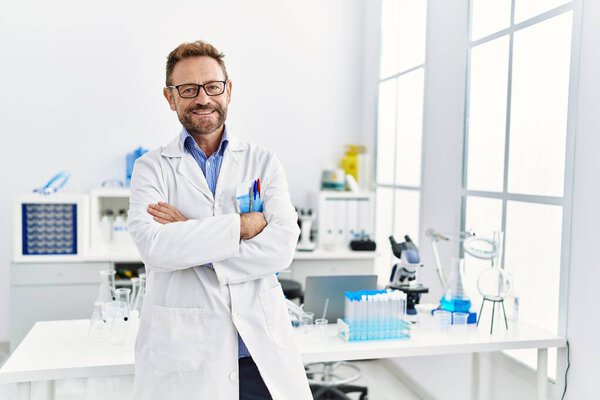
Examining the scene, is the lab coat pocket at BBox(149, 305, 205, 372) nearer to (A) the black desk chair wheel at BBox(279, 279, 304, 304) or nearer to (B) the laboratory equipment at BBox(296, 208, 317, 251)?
(A) the black desk chair wheel at BBox(279, 279, 304, 304)

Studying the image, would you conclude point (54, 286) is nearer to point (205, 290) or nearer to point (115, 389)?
point (115, 389)

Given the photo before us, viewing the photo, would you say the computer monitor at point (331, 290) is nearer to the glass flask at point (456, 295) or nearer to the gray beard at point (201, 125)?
the glass flask at point (456, 295)

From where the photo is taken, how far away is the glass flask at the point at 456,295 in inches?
99.2

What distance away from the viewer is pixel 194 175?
72.7 inches

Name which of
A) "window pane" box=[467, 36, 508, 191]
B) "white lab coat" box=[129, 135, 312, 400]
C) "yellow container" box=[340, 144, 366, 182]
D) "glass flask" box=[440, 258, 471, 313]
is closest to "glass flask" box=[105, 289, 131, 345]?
"white lab coat" box=[129, 135, 312, 400]

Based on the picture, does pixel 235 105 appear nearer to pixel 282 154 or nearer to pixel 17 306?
pixel 282 154

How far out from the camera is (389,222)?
415 cm

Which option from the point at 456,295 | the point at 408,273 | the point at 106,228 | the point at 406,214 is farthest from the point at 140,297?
the point at 406,214

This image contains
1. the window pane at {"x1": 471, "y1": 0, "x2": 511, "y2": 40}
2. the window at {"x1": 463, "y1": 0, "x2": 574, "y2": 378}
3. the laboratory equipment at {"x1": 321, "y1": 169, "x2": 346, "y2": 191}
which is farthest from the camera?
the laboratory equipment at {"x1": 321, "y1": 169, "x2": 346, "y2": 191}

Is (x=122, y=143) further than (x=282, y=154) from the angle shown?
No

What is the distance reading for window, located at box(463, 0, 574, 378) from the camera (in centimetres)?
240

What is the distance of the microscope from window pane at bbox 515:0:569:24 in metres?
1.13

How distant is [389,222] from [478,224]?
123cm

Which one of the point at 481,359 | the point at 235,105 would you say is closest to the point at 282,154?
the point at 235,105
